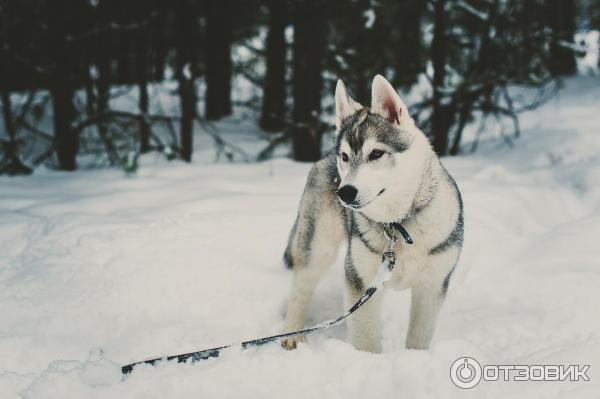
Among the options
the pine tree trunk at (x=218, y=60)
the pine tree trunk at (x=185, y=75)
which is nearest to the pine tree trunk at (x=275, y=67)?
the pine tree trunk at (x=218, y=60)

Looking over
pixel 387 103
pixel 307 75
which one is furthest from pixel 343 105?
pixel 307 75

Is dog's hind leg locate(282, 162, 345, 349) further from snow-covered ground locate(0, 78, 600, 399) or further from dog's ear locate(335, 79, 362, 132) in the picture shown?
dog's ear locate(335, 79, 362, 132)

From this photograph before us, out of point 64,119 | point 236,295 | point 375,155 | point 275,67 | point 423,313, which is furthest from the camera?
point 275,67

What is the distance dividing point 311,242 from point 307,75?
16.0ft

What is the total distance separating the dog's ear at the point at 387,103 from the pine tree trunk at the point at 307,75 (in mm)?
4747

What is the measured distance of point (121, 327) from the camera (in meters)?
3.56

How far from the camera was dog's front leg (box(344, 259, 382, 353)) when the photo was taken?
300cm

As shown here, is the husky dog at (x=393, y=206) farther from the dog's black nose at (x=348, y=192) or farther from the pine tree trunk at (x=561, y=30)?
the pine tree trunk at (x=561, y=30)

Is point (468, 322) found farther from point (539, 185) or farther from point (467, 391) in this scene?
point (539, 185)

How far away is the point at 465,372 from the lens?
241 centimetres

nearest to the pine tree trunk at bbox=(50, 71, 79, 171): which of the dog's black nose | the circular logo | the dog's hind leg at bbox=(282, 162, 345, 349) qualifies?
the dog's hind leg at bbox=(282, 162, 345, 349)

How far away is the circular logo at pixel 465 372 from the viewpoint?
2.34 m

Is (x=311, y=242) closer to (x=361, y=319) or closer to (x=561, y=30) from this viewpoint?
(x=361, y=319)

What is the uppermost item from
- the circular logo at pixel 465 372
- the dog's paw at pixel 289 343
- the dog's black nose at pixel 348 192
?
the dog's black nose at pixel 348 192
